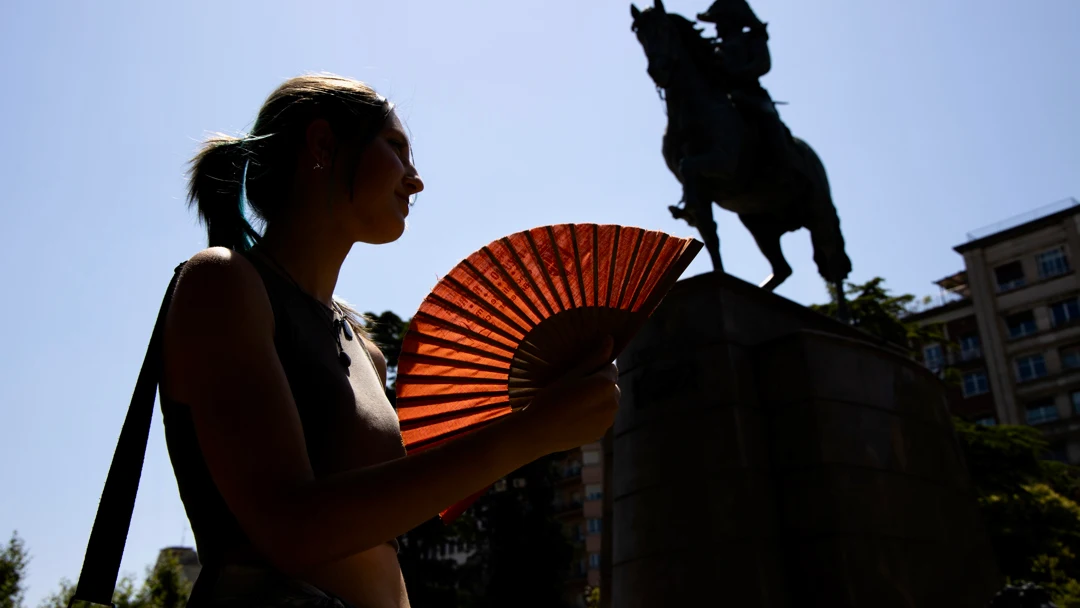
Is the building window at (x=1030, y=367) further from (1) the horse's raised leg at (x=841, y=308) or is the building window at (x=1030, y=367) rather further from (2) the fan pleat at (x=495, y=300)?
(2) the fan pleat at (x=495, y=300)

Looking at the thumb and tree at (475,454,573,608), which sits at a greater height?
tree at (475,454,573,608)

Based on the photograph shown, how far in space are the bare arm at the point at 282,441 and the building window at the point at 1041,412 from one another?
57990 mm

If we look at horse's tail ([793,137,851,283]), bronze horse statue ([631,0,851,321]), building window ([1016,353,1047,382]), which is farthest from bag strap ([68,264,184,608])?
building window ([1016,353,1047,382])

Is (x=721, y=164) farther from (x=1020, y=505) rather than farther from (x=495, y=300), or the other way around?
(x=1020, y=505)

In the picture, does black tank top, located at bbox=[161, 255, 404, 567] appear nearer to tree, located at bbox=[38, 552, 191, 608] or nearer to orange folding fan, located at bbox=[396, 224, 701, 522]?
orange folding fan, located at bbox=[396, 224, 701, 522]

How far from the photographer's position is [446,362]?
201 centimetres

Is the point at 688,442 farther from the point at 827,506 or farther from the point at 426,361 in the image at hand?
the point at 426,361

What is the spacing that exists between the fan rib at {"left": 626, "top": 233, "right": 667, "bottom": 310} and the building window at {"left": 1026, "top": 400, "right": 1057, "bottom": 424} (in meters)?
57.7

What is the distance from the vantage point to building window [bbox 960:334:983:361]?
5794cm

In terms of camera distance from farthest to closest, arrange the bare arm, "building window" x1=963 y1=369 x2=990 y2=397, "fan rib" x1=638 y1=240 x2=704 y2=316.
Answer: "building window" x1=963 y1=369 x2=990 y2=397
"fan rib" x1=638 y1=240 x2=704 y2=316
the bare arm

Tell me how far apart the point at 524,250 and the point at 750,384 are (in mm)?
6302

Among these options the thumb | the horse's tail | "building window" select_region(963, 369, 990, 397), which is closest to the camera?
the thumb

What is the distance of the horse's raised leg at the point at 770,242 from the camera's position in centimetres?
1146

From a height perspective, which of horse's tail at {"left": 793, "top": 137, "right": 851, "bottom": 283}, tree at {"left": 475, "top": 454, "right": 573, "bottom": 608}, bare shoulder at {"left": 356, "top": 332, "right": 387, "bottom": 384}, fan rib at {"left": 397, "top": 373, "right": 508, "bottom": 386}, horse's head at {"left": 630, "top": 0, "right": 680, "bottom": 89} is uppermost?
horse's head at {"left": 630, "top": 0, "right": 680, "bottom": 89}
